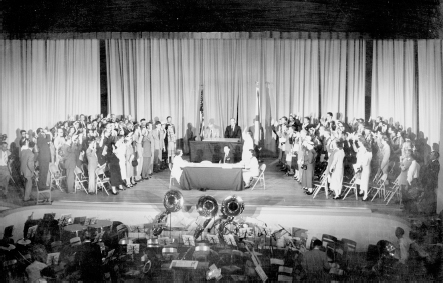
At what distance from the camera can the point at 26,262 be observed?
10414 millimetres

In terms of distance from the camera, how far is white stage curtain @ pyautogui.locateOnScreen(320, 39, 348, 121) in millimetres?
11523

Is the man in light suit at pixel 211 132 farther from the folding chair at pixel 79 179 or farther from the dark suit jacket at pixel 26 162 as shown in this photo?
the dark suit jacket at pixel 26 162

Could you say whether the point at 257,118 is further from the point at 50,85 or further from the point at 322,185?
the point at 50,85

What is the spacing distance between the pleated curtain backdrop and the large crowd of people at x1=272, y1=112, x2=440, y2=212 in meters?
0.34

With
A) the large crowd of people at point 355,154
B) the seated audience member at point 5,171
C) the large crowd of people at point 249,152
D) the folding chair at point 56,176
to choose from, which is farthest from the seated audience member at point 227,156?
the seated audience member at point 5,171

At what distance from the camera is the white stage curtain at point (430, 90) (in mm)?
10891

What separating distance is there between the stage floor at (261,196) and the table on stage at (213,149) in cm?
66

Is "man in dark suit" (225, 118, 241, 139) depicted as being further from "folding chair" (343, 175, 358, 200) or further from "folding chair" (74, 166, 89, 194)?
"folding chair" (74, 166, 89, 194)

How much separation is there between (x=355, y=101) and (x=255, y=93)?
7.03 feet

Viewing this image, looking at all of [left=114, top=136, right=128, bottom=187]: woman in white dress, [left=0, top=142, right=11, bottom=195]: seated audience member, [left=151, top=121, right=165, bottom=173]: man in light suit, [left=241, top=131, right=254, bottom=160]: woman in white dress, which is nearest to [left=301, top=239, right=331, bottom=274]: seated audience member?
[left=241, top=131, right=254, bottom=160]: woman in white dress

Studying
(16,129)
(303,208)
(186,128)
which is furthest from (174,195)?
(16,129)

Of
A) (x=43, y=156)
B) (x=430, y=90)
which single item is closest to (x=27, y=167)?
(x=43, y=156)

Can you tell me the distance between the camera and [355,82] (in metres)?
11.6

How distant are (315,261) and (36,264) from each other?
5021 mm
